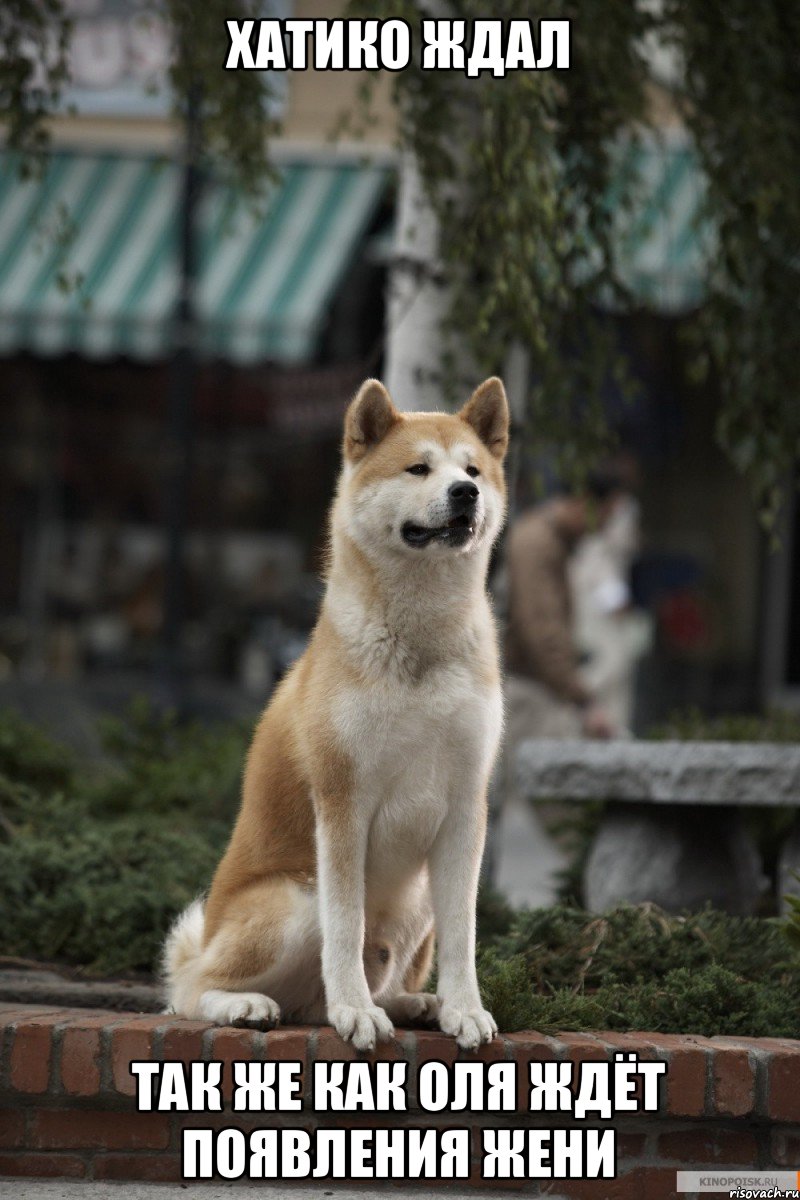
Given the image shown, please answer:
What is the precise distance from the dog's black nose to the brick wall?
1.18 metres

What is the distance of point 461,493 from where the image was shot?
3.28 m

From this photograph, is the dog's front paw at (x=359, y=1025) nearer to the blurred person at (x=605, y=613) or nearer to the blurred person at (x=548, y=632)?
the blurred person at (x=548, y=632)

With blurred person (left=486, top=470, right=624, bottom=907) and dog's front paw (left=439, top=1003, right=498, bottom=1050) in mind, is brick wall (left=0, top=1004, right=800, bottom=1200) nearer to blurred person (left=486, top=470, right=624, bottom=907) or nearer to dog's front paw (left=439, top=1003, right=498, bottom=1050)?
dog's front paw (left=439, top=1003, right=498, bottom=1050)

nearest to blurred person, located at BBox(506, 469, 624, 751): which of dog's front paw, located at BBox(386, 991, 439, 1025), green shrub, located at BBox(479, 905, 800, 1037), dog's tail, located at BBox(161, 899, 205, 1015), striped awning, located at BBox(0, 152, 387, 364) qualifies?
striped awning, located at BBox(0, 152, 387, 364)

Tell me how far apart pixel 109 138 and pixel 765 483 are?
9.00 metres

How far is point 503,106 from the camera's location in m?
4.54

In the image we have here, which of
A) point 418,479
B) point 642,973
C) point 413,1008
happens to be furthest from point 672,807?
point 418,479

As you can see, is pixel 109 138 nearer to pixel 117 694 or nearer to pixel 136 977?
pixel 117 694

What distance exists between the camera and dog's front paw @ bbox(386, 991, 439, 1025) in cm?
362

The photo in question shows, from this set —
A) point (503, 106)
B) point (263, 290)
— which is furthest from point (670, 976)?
point (263, 290)

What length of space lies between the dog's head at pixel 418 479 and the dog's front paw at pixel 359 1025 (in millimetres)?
990

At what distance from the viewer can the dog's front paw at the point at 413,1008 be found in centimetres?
362

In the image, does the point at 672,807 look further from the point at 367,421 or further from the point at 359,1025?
the point at 367,421

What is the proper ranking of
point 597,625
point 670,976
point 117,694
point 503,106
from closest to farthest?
point 670,976, point 503,106, point 597,625, point 117,694
